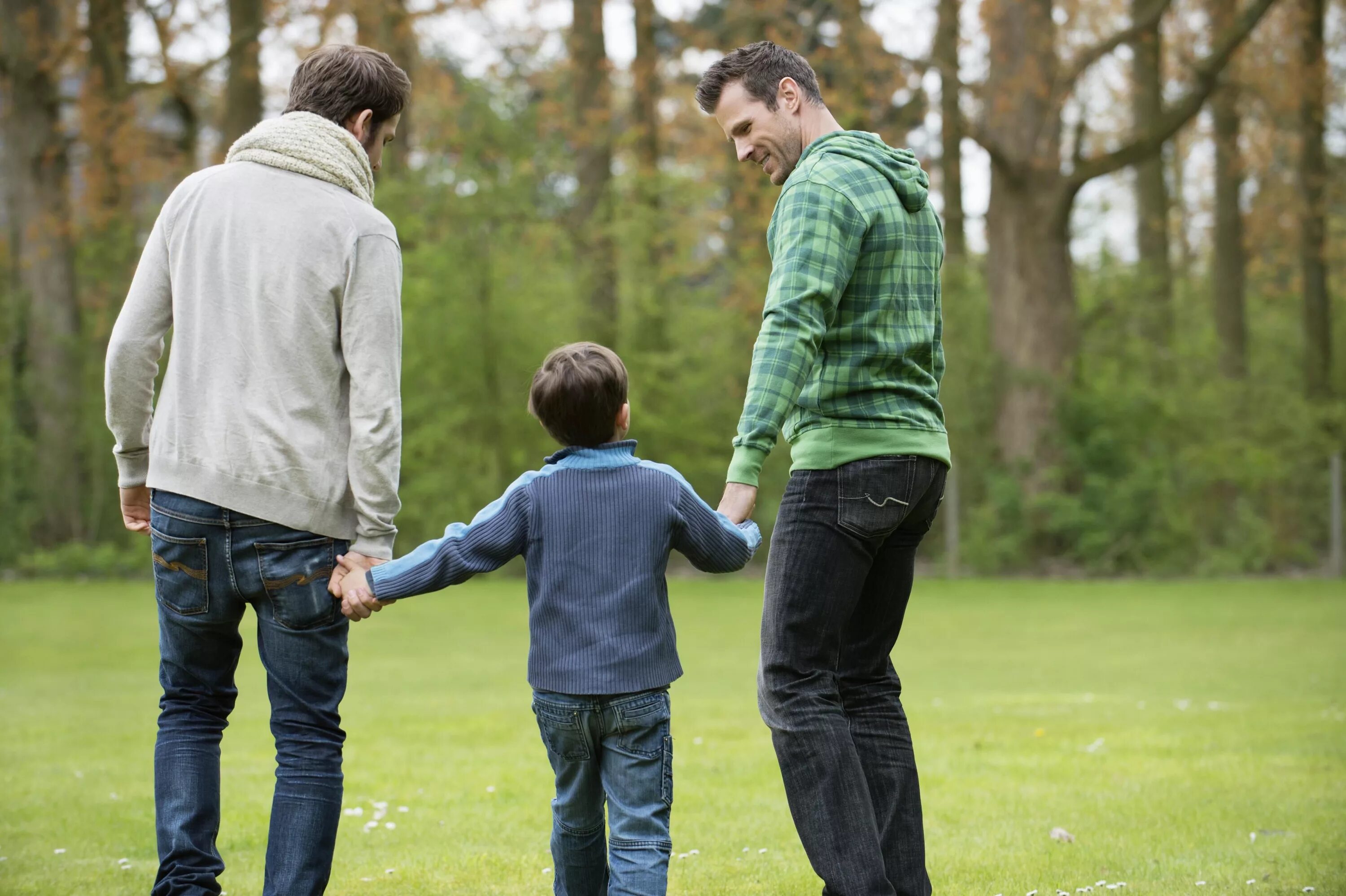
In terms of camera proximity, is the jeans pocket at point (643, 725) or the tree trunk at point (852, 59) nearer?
the jeans pocket at point (643, 725)

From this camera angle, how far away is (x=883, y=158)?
3115 mm

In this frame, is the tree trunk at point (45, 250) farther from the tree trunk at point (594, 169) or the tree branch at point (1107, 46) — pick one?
the tree branch at point (1107, 46)

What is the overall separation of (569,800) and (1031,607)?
10888 mm

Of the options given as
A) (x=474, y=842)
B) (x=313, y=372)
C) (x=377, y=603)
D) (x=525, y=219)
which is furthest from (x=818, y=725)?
(x=525, y=219)

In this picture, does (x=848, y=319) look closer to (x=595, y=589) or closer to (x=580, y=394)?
(x=580, y=394)

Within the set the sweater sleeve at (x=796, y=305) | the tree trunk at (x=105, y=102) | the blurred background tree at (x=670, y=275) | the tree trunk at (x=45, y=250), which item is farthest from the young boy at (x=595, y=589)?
the tree trunk at (x=105, y=102)

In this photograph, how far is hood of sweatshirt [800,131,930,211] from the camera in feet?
10.1

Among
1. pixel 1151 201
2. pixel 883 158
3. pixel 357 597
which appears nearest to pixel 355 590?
pixel 357 597

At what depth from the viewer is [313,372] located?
9.93 feet

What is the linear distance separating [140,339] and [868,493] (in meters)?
1.63

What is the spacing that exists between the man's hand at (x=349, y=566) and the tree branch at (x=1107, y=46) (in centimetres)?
1344

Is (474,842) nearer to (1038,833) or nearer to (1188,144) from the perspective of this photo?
(1038,833)

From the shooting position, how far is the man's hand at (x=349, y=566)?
303cm

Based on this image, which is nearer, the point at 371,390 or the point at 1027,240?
the point at 371,390
